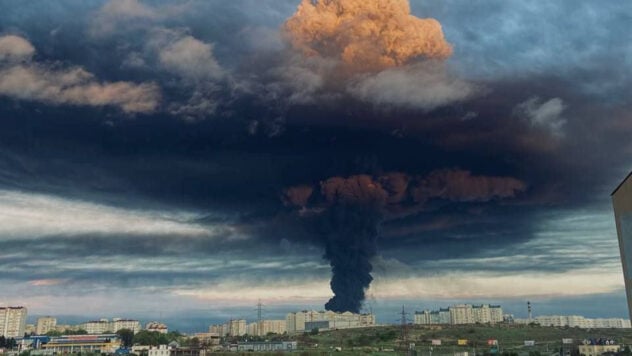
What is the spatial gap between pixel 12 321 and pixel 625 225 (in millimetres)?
197047

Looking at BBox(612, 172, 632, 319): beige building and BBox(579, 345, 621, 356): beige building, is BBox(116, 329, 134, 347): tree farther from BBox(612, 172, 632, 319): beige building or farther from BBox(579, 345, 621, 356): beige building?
BBox(612, 172, 632, 319): beige building

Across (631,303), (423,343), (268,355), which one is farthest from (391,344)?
(631,303)

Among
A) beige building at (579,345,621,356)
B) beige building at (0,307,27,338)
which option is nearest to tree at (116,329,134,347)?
beige building at (0,307,27,338)

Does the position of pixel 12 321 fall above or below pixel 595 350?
above

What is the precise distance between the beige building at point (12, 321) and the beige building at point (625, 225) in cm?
19304

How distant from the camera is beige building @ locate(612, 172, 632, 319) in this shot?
28453 millimetres

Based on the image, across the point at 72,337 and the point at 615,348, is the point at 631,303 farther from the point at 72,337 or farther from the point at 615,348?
the point at 72,337

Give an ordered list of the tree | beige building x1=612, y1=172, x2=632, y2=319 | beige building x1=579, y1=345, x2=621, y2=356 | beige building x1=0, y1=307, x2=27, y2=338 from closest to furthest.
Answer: beige building x1=612, y1=172, x2=632, y2=319
beige building x1=579, y1=345, x2=621, y2=356
the tree
beige building x1=0, y1=307, x2=27, y2=338

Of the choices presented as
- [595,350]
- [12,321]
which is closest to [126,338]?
[12,321]

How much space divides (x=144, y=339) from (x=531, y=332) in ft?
319

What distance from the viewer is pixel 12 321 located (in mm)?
180625

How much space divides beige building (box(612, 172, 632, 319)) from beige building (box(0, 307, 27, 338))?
193 m

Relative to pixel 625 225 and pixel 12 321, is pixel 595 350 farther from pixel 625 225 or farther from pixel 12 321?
pixel 12 321

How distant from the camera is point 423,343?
374ft
